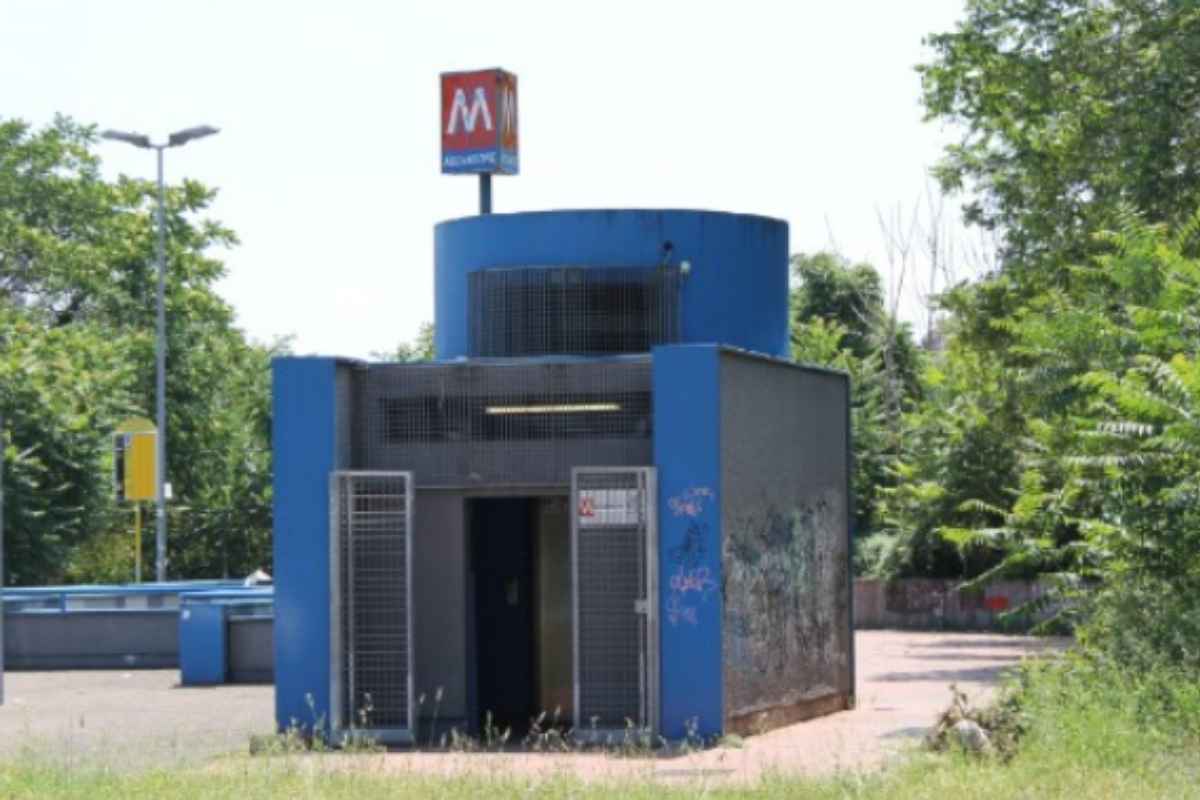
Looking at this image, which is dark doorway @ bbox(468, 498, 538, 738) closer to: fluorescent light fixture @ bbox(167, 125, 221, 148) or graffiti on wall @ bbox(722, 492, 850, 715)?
graffiti on wall @ bbox(722, 492, 850, 715)

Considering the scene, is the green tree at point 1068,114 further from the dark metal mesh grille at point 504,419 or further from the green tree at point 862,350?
the green tree at point 862,350

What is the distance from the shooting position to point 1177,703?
1794 cm

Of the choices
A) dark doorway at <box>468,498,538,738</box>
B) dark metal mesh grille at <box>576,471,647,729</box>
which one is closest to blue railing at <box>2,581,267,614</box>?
dark doorway at <box>468,498,538,738</box>

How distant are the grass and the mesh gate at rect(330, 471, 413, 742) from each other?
83.9 inches

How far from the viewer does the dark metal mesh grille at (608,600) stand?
67.5 feet

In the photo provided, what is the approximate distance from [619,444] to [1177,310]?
5175 millimetres

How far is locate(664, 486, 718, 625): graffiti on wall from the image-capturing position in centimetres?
2030

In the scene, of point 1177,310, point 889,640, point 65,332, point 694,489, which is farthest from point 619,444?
point 65,332

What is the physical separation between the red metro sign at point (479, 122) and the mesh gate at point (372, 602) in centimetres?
502

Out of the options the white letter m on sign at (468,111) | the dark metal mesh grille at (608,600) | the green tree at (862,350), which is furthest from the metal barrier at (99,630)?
the green tree at (862,350)

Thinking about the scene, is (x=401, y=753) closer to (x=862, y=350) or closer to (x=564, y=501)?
(x=564, y=501)

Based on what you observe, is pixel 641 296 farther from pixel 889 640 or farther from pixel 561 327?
pixel 889 640

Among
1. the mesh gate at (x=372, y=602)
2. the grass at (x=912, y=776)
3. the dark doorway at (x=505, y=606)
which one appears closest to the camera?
the grass at (x=912, y=776)

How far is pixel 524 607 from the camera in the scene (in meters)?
22.6
